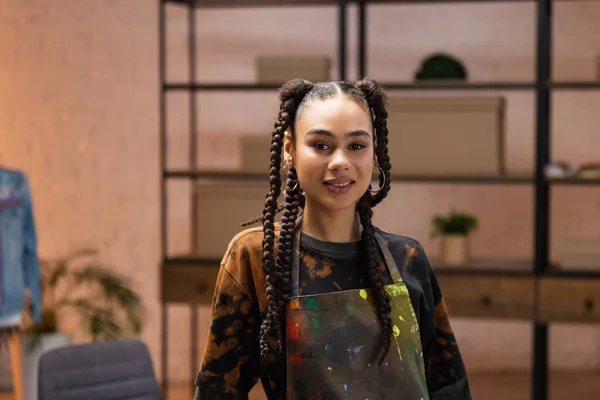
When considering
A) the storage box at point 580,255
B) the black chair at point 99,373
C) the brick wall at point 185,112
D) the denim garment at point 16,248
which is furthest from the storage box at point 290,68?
the black chair at point 99,373

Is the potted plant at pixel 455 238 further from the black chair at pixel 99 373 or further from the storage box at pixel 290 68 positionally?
the black chair at pixel 99 373

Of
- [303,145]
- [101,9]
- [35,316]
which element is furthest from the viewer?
[101,9]

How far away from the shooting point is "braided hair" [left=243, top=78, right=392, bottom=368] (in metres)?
1.41

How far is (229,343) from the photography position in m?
1.43

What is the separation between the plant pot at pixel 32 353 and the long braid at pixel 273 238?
3.09m

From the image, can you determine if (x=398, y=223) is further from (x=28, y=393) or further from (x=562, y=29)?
(x=28, y=393)

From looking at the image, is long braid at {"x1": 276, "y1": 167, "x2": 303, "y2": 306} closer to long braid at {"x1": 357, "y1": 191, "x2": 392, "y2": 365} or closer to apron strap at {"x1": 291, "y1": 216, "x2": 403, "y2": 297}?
apron strap at {"x1": 291, "y1": 216, "x2": 403, "y2": 297}

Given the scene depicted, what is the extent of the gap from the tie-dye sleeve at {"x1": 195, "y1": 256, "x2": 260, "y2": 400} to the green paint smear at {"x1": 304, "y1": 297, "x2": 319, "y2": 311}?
0.09 metres

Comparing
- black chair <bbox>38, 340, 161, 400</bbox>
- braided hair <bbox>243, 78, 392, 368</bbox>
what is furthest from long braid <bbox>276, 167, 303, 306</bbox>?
black chair <bbox>38, 340, 161, 400</bbox>

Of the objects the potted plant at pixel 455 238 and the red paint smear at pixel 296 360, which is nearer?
the red paint smear at pixel 296 360

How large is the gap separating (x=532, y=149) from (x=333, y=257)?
404cm

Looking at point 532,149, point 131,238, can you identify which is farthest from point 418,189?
point 131,238

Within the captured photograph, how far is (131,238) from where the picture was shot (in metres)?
5.18

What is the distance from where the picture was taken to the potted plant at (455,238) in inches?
165
